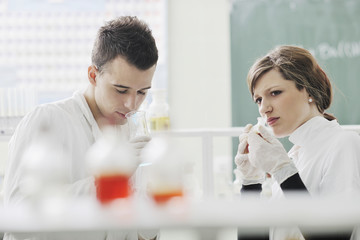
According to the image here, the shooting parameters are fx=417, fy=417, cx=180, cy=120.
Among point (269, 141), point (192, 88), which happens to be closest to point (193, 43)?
point (192, 88)

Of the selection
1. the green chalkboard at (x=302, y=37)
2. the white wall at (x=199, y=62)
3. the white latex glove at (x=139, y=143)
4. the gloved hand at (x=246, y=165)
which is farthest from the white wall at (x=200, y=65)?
the white latex glove at (x=139, y=143)

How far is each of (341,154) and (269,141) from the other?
9.8 inches

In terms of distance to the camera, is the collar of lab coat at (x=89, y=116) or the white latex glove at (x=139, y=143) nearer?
the white latex glove at (x=139, y=143)

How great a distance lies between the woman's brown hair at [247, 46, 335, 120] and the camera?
1563 millimetres

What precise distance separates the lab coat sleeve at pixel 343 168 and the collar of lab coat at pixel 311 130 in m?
0.11

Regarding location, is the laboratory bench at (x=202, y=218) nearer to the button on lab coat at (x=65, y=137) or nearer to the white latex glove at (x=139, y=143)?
the white latex glove at (x=139, y=143)

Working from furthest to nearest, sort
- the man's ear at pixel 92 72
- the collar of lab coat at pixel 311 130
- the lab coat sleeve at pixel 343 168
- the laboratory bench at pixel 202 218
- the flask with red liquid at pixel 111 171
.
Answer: the man's ear at pixel 92 72 < the collar of lab coat at pixel 311 130 < the lab coat sleeve at pixel 343 168 < the flask with red liquid at pixel 111 171 < the laboratory bench at pixel 202 218

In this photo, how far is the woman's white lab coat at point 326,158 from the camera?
1.29 metres

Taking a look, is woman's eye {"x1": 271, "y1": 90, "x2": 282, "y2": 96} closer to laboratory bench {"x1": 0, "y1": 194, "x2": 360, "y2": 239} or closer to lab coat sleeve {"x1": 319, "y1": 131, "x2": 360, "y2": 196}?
lab coat sleeve {"x1": 319, "y1": 131, "x2": 360, "y2": 196}

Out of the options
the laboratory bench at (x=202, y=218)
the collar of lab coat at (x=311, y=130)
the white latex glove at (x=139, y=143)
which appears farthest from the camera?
the collar of lab coat at (x=311, y=130)

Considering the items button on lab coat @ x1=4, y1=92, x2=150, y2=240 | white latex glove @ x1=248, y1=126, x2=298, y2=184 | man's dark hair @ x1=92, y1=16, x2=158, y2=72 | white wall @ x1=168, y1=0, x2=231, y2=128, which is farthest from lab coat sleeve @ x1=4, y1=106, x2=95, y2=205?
white wall @ x1=168, y1=0, x2=231, y2=128

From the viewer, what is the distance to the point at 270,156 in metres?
1.42

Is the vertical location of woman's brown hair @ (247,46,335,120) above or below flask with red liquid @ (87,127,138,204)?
above

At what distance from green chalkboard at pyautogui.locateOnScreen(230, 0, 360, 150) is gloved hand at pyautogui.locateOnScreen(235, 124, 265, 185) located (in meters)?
2.26
